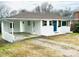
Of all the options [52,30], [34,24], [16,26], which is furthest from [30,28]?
[52,30]

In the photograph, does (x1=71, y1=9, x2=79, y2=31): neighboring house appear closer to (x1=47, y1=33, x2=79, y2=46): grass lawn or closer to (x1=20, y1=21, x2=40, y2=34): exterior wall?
(x1=47, y1=33, x2=79, y2=46): grass lawn

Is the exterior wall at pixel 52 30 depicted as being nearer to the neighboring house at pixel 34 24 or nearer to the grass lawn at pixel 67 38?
the neighboring house at pixel 34 24

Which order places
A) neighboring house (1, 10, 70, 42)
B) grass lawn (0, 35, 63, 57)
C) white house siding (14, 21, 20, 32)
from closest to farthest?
grass lawn (0, 35, 63, 57), neighboring house (1, 10, 70, 42), white house siding (14, 21, 20, 32)

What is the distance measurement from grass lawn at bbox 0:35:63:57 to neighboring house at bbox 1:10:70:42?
310 mm

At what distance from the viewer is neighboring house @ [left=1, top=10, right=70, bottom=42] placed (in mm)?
10315

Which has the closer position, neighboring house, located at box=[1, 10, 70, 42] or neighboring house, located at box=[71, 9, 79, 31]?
neighboring house, located at box=[1, 10, 70, 42]

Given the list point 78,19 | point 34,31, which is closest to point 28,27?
point 34,31

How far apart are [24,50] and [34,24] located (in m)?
1.12

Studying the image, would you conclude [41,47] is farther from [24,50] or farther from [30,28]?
[30,28]

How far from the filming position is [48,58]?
10.1 m

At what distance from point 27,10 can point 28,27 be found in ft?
2.11

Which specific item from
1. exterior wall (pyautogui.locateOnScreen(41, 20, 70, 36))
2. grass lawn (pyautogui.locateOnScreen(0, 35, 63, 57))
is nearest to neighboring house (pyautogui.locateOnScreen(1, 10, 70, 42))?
exterior wall (pyautogui.locateOnScreen(41, 20, 70, 36))

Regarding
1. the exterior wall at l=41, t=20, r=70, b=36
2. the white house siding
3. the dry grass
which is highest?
the white house siding

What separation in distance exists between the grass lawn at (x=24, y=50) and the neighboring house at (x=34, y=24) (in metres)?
0.31
